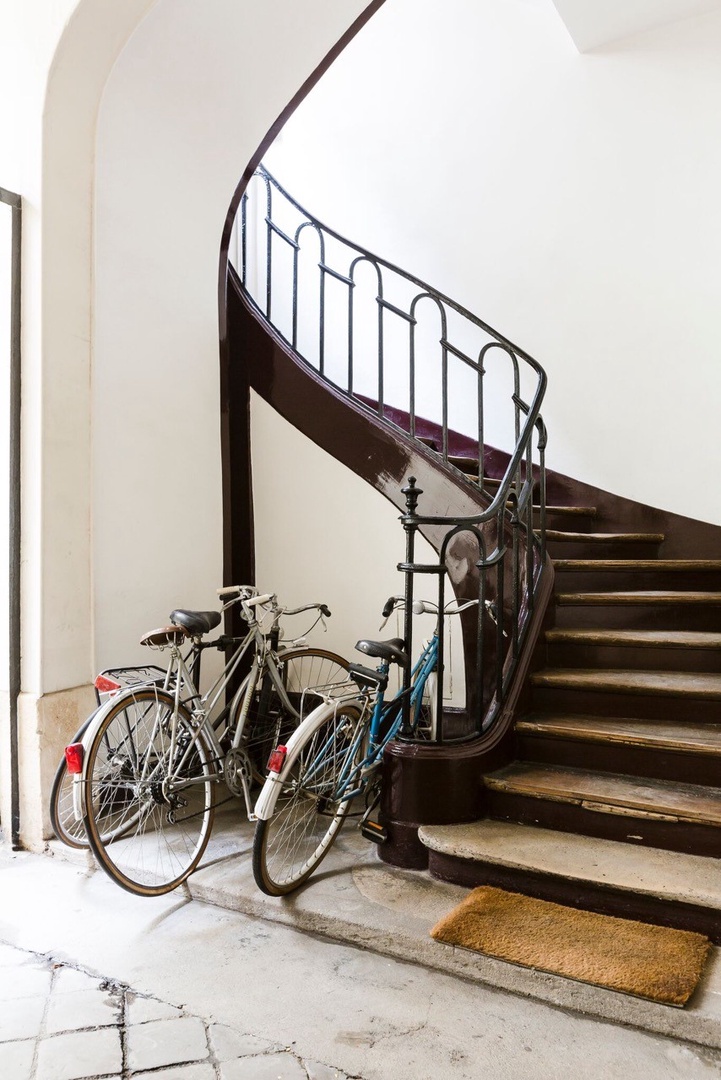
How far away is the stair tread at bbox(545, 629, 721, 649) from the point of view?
315cm

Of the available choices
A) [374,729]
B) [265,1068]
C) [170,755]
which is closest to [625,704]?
[374,729]

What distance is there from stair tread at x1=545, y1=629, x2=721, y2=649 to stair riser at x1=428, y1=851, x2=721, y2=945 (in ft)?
3.73

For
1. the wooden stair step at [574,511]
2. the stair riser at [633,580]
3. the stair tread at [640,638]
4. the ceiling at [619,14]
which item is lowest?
the stair tread at [640,638]

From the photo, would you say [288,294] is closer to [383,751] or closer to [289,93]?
[289,93]

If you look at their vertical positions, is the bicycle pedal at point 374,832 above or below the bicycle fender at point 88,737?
below

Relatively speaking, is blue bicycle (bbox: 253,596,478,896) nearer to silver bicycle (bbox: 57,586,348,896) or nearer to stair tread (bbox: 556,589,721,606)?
silver bicycle (bbox: 57,586,348,896)

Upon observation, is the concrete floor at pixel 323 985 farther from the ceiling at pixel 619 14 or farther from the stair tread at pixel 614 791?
the ceiling at pixel 619 14

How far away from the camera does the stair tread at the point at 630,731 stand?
8.79 ft

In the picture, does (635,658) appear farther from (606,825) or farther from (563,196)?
(563,196)

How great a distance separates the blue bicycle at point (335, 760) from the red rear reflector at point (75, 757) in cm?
60

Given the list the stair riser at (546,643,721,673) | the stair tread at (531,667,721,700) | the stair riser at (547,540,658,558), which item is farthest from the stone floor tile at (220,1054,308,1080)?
the stair riser at (547,540,658,558)

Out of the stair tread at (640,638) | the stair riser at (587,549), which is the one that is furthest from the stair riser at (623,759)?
the stair riser at (587,549)

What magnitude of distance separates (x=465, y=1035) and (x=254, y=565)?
2510mm

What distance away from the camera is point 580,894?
7.65ft
